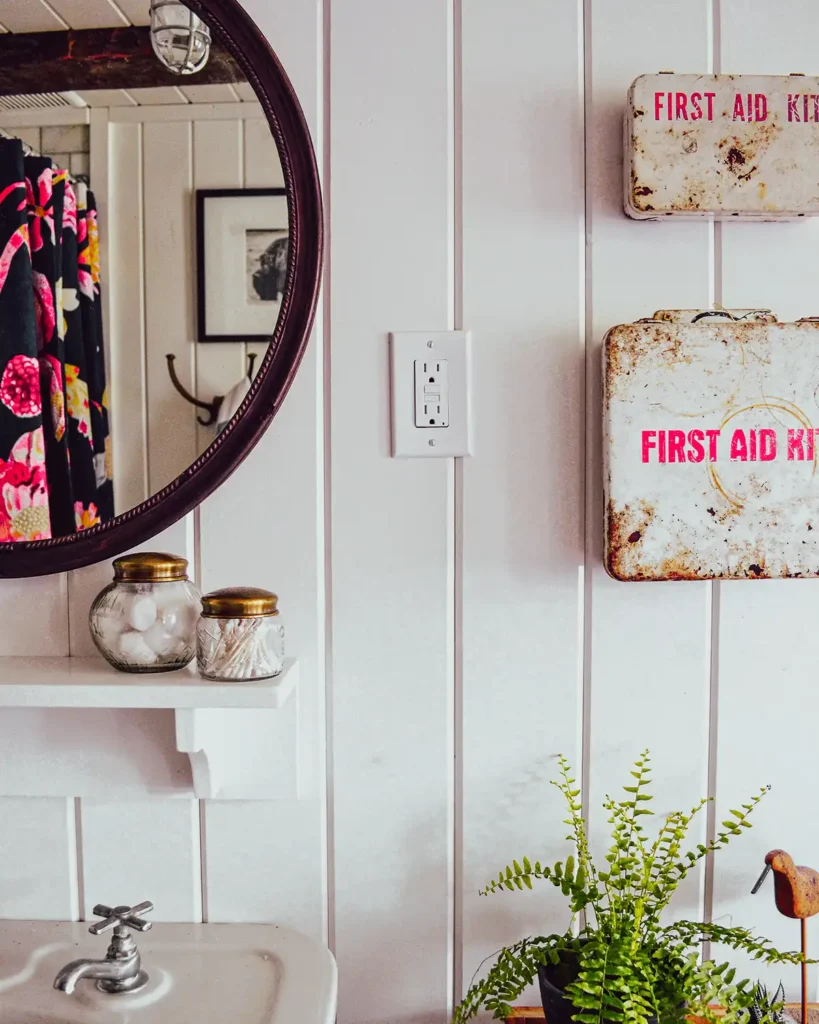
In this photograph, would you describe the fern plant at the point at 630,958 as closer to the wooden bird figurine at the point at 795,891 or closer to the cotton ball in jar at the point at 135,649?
the wooden bird figurine at the point at 795,891

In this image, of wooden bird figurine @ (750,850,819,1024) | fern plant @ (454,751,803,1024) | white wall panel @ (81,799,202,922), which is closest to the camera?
fern plant @ (454,751,803,1024)

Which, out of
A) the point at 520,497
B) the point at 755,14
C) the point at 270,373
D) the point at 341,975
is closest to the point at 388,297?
the point at 270,373

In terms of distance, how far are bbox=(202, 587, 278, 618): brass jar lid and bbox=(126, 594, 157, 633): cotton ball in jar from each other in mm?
60

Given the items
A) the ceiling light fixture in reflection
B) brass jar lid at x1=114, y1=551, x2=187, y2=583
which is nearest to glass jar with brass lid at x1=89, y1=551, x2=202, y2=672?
brass jar lid at x1=114, y1=551, x2=187, y2=583

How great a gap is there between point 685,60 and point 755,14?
95 mm

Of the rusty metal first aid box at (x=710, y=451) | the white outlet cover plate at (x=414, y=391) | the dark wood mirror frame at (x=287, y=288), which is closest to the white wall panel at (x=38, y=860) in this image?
the dark wood mirror frame at (x=287, y=288)

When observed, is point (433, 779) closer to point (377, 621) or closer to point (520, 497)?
point (377, 621)

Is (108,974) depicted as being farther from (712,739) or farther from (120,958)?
(712,739)

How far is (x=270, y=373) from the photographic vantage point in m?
0.89

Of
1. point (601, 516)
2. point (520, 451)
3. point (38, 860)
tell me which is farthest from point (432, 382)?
point (38, 860)

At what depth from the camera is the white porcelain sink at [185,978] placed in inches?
31.5

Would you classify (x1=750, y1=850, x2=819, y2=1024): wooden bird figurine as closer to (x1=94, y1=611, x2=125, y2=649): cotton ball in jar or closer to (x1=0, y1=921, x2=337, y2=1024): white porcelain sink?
(x1=0, y1=921, x2=337, y2=1024): white porcelain sink

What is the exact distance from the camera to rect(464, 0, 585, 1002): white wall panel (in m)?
0.91

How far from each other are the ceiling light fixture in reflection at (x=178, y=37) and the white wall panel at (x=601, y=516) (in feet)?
1.43
